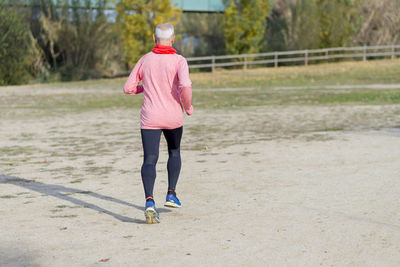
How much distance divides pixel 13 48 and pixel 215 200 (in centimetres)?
3576

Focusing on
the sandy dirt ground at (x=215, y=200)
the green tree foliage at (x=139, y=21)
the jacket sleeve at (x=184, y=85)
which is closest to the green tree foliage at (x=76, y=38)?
the green tree foliage at (x=139, y=21)

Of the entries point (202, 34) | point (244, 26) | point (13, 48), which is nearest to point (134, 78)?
point (13, 48)

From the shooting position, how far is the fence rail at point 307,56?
4682 centimetres

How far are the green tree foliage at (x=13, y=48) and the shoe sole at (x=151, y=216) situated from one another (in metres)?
35.8

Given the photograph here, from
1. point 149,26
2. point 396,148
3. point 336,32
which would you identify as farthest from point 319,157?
point 336,32

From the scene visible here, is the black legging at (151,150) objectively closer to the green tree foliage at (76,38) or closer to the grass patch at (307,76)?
the grass patch at (307,76)

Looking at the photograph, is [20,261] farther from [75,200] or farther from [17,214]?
[75,200]

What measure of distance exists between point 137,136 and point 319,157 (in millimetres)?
4660

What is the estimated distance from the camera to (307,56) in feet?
158

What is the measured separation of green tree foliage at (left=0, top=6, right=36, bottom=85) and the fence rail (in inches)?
424

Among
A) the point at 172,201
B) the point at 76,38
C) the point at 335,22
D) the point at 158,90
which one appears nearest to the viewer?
the point at 158,90

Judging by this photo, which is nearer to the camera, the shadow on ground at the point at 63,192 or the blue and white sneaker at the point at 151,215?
the blue and white sneaker at the point at 151,215

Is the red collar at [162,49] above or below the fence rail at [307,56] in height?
above

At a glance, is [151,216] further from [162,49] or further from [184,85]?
[162,49]
